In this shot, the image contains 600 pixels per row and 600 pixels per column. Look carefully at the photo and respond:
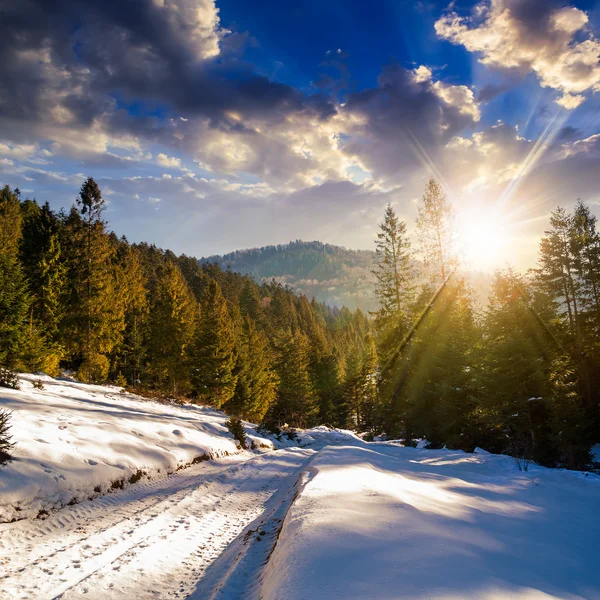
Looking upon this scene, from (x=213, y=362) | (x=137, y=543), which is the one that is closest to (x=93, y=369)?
(x=213, y=362)

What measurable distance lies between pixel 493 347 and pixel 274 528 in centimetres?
1425

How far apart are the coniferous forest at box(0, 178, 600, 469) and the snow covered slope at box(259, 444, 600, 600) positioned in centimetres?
897

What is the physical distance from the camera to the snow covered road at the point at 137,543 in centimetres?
464

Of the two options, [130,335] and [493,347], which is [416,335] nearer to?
[493,347]

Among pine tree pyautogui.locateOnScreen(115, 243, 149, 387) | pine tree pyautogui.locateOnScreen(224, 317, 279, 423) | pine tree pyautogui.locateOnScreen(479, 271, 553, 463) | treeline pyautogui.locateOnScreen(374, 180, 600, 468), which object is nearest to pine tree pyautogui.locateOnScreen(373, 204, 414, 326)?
treeline pyautogui.locateOnScreen(374, 180, 600, 468)

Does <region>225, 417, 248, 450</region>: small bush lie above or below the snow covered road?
below

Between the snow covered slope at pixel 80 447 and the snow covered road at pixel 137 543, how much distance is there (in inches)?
18.8

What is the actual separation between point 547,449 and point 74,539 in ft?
61.3

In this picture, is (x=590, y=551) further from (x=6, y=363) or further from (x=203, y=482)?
(x=6, y=363)

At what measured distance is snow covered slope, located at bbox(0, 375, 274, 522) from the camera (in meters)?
6.95

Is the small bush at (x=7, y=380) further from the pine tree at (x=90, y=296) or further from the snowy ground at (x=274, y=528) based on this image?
the pine tree at (x=90, y=296)

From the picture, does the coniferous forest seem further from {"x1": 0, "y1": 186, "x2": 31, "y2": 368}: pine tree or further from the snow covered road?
the snow covered road

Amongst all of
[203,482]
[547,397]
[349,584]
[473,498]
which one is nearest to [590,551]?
[473,498]

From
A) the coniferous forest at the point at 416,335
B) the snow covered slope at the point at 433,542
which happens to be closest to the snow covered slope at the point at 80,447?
the coniferous forest at the point at 416,335
